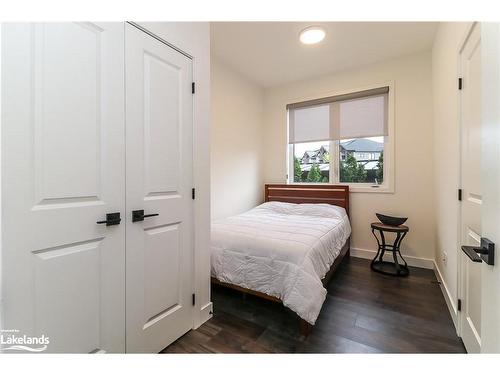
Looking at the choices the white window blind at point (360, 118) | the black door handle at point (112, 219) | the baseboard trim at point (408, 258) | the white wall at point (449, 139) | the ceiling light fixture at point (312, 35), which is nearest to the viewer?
the black door handle at point (112, 219)

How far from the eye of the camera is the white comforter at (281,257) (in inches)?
65.9

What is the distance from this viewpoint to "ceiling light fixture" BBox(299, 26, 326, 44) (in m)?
2.49

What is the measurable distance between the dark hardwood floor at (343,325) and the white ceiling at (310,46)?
2.91m

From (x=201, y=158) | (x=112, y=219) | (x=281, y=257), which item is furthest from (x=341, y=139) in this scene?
(x=112, y=219)

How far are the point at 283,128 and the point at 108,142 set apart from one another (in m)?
3.33

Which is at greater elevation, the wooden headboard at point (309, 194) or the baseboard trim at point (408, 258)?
the wooden headboard at point (309, 194)

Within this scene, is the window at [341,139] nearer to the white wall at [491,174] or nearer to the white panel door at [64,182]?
the white wall at [491,174]

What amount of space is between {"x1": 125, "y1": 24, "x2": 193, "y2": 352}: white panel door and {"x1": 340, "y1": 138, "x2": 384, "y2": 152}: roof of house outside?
2804 millimetres

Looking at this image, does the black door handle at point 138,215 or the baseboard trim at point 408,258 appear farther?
the baseboard trim at point 408,258

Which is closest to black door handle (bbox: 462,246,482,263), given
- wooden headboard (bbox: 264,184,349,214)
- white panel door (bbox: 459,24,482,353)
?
white panel door (bbox: 459,24,482,353)

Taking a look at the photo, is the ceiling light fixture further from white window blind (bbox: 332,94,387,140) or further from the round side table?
the round side table

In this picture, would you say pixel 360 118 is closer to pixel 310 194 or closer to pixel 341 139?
pixel 341 139

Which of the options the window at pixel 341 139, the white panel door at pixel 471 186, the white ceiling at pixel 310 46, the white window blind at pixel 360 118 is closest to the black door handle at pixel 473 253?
the white panel door at pixel 471 186
